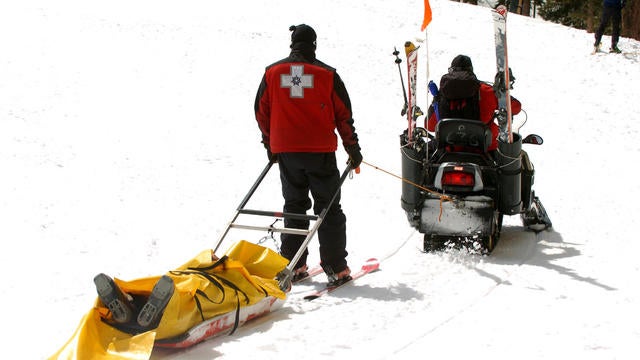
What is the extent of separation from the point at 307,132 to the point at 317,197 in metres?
0.49

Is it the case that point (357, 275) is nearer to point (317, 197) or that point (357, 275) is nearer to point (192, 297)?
point (317, 197)

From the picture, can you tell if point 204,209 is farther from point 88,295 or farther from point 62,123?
point 62,123

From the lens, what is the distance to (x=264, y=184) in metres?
8.38

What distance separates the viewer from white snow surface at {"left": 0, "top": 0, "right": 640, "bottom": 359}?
4379 mm

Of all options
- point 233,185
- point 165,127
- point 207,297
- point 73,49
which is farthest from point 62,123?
point 207,297

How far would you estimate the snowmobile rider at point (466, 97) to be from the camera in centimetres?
617

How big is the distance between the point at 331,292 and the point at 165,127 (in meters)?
5.16

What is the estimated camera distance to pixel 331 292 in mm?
5199

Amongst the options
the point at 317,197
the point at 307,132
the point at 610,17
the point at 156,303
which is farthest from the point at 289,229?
the point at 610,17

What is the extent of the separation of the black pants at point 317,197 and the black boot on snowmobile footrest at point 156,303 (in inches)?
67.4

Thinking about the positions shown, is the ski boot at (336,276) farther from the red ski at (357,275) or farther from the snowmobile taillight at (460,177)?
the snowmobile taillight at (460,177)

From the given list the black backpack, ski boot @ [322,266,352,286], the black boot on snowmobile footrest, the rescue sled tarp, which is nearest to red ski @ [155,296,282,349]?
the rescue sled tarp

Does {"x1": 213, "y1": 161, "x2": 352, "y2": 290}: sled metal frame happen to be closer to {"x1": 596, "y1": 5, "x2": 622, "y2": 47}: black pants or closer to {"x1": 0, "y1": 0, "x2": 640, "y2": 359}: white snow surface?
{"x1": 0, "y1": 0, "x2": 640, "y2": 359}: white snow surface

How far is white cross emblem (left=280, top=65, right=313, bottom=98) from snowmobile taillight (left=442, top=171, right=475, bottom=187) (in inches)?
57.4
